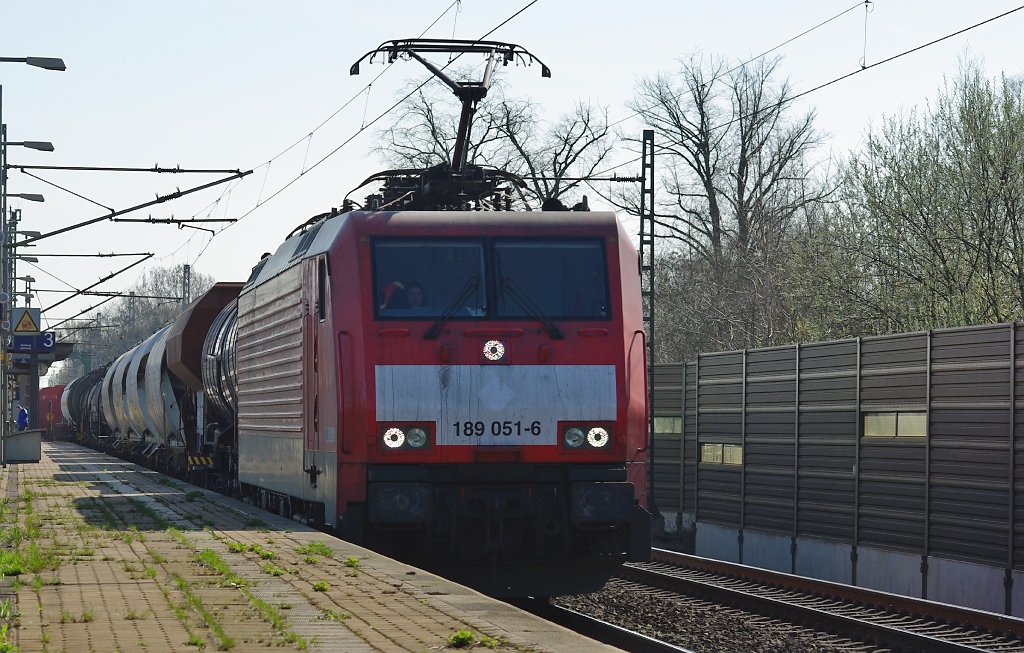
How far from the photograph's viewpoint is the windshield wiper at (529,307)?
11.0 meters

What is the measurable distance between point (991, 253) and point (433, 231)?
49.1 ft

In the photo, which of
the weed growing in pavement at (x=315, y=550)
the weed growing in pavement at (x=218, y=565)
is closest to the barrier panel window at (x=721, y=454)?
the weed growing in pavement at (x=315, y=550)

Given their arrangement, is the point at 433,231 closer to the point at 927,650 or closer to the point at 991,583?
the point at 927,650

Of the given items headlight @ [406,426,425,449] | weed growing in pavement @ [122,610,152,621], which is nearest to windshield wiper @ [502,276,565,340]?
headlight @ [406,426,425,449]

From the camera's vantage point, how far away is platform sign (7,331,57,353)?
34750mm

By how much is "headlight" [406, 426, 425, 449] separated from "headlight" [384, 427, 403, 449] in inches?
1.9

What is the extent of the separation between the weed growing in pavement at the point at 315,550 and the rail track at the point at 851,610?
285 centimetres

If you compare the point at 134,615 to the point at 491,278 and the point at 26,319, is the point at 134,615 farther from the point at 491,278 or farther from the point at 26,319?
the point at 26,319

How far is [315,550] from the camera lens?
1039 cm

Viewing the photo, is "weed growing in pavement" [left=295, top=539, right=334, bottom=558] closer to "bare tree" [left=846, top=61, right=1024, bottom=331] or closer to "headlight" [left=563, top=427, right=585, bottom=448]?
"headlight" [left=563, top=427, right=585, bottom=448]

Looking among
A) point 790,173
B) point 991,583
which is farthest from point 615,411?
point 790,173

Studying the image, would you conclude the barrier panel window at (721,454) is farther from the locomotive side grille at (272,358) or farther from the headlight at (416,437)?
the headlight at (416,437)

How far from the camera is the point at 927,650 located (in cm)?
973

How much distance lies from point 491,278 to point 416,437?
1.40 metres
